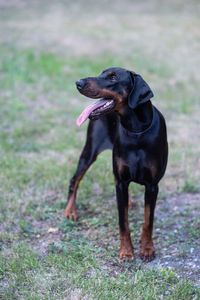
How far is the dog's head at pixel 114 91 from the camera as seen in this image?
13.8 feet

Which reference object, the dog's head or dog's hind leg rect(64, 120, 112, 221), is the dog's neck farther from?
dog's hind leg rect(64, 120, 112, 221)

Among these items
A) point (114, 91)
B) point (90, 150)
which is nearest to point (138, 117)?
point (114, 91)

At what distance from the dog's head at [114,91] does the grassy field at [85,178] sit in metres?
1.24

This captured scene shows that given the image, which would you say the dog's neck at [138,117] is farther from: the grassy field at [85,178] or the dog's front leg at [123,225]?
the grassy field at [85,178]

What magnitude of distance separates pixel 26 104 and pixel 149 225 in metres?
4.85

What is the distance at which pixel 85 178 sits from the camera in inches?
248

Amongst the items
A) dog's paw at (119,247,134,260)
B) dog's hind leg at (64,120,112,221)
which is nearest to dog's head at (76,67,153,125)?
dog's hind leg at (64,120,112,221)

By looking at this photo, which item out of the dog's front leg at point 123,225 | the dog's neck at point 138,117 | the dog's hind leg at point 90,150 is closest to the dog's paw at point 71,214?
the dog's hind leg at point 90,150

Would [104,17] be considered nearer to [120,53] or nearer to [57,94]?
[120,53]

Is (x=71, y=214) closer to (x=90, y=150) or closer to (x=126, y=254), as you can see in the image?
(x=90, y=150)

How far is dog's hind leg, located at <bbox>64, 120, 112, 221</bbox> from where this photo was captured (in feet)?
17.0

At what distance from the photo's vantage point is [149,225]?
4.62 metres

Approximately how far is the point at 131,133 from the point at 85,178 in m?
2.01

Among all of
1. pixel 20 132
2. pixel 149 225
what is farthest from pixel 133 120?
pixel 20 132
